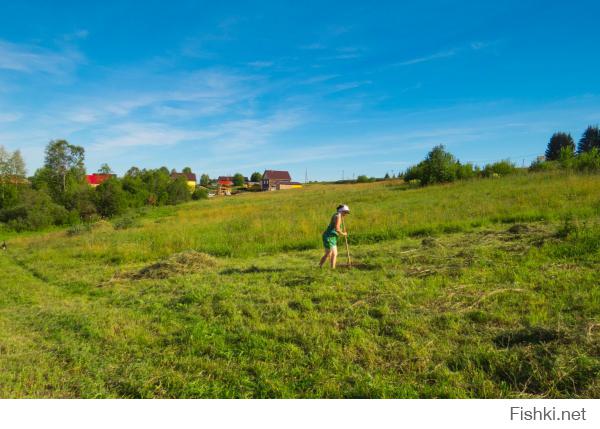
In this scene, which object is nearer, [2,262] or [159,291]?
[159,291]

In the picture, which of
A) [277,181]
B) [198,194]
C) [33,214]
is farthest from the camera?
[277,181]

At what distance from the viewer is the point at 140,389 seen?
11.5 ft

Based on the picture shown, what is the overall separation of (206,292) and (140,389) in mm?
3309

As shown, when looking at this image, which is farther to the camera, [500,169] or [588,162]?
[500,169]

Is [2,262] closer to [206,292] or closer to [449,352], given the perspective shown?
[206,292]

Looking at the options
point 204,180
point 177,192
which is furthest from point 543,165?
point 204,180

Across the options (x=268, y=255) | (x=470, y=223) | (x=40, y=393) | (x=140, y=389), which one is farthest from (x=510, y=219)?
(x=40, y=393)

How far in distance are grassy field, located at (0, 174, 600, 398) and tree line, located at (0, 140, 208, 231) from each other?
30.9m

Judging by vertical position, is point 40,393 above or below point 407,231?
below

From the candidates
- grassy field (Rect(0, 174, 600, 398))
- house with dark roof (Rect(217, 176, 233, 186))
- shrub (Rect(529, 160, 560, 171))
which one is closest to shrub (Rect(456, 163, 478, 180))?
shrub (Rect(529, 160, 560, 171))

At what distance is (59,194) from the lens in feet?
145

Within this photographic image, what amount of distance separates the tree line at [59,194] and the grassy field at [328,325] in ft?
102

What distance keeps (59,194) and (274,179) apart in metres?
61.6

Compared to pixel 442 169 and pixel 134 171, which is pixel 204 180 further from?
pixel 442 169
